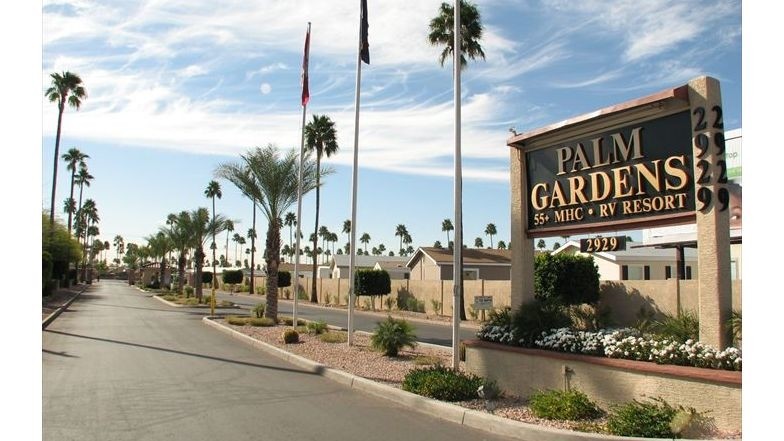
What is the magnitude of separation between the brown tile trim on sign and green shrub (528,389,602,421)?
0.62m

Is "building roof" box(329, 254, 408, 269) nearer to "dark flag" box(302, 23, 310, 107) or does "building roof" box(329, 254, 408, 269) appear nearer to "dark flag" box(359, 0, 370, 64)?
"dark flag" box(302, 23, 310, 107)

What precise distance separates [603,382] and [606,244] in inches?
122

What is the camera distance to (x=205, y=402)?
367 inches

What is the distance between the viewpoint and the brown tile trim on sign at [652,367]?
707 cm

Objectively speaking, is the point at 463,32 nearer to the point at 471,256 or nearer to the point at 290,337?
the point at 290,337

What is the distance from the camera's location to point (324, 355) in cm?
1463

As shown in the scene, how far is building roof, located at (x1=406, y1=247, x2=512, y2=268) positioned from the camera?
2035 inches

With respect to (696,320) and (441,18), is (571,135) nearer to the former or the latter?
(696,320)

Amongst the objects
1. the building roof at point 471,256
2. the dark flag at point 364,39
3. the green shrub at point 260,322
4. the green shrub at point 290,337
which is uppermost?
the dark flag at point 364,39

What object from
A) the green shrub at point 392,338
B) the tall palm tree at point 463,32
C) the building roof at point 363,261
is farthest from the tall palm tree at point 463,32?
the building roof at point 363,261

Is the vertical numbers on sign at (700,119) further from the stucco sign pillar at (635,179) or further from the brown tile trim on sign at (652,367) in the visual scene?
the brown tile trim on sign at (652,367)

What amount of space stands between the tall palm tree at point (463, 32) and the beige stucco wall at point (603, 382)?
20.9 metres

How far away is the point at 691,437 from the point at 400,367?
6.62 m

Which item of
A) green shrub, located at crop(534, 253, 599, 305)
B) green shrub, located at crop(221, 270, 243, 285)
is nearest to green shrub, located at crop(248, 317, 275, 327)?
green shrub, located at crop(534, 253, 599, 305)
